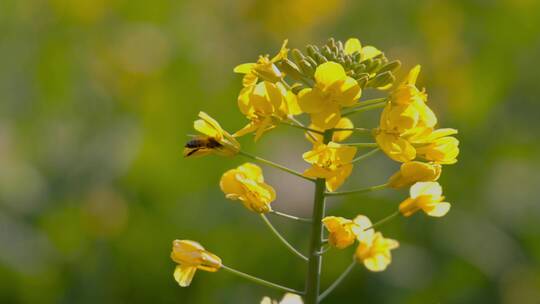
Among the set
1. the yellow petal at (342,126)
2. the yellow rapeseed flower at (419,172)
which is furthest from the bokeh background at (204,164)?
the yellow rapeseed flower at (419,172)

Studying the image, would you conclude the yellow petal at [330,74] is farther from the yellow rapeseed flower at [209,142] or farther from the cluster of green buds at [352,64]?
the yellow rapeseed flower at [209,142]

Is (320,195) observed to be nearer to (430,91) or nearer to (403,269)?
(403,269)

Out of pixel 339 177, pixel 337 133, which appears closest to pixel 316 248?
pixel 339 177

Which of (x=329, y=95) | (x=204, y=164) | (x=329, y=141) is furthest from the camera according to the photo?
(x=204, y=164)

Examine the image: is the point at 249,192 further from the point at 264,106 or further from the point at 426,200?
the point at 426,200

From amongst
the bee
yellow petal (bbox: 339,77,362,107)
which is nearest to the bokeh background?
the bee

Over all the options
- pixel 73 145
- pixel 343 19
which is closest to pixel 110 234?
pixel 73 145
